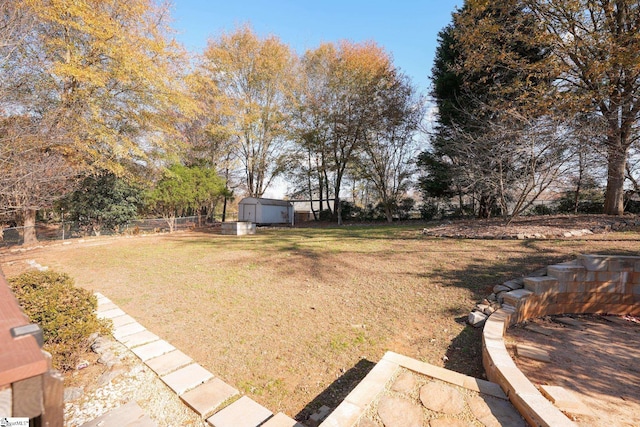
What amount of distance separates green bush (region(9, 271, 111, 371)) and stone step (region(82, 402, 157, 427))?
0.73 m

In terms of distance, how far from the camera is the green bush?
2160 mm

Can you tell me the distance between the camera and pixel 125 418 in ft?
5.60

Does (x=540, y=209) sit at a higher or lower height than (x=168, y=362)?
higher

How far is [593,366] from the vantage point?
2.43 m

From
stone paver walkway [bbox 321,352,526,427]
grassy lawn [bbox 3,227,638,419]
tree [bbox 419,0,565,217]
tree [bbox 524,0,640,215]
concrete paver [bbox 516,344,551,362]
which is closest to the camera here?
stone paver walkway [bbox 321,352,526,427]

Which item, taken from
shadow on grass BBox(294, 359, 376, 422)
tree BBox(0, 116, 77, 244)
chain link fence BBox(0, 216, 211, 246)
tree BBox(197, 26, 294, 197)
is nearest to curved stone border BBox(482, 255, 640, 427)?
shadow on grass BBox(294, 359, 376, 422)

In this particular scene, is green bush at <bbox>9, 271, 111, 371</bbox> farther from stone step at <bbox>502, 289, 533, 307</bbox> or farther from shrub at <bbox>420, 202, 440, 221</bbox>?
shrub at <bbox>420, 202, 440, 221</bbox>

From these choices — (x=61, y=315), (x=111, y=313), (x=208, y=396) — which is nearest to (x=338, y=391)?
A: (x=208, y=396)

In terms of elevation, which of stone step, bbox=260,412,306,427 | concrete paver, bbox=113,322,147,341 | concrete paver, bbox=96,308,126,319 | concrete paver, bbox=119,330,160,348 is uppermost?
concrete paver, bbox=96,308,126,319

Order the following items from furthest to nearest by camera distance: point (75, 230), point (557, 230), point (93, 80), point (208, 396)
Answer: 1. point (75, 230)
2. point (93, 80)
3. point (557, 230)
4. point (208, 396)

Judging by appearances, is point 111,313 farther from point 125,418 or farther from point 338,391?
point 338,391

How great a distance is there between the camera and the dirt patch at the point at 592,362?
1.91 metres

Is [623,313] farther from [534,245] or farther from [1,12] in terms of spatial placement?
[1,12]

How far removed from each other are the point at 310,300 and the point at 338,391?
1606 millimetres
